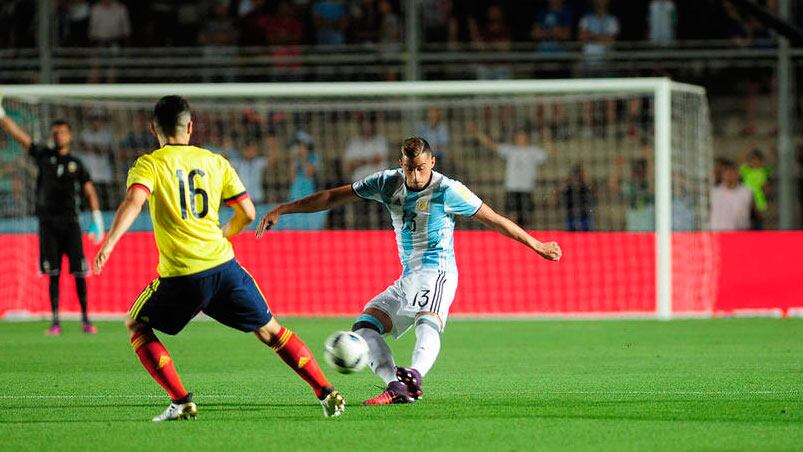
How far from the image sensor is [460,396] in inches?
358

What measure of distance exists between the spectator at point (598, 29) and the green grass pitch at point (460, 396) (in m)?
8.75

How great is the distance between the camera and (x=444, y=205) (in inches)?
352

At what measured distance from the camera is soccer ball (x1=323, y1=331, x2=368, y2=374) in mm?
8164

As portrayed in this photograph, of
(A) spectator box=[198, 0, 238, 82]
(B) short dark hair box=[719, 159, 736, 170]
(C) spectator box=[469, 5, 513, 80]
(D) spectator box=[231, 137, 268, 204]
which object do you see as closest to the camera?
(D) spectator box=[231, 137, 268, 204]

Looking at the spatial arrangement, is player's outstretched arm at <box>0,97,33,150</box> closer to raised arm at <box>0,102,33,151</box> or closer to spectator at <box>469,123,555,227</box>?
raised arm at <box>0,102,33,151</box>

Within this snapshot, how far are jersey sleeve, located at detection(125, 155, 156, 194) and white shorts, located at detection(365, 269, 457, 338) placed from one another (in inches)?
75.6

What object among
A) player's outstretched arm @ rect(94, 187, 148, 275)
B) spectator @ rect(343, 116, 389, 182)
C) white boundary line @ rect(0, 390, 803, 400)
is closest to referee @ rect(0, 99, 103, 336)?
white boundary line @ rect(0, 390, 803, 400)

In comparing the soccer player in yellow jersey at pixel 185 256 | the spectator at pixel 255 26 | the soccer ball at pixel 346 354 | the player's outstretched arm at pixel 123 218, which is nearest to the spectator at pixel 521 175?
the spectator at pixel 255 26

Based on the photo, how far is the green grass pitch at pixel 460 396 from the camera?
23.3ft

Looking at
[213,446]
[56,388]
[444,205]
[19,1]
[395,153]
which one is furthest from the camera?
[19,1]

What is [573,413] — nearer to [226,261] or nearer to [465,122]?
[226,261]

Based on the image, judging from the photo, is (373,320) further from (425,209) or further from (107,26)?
(107,26)

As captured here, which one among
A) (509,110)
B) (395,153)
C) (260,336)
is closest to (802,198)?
(509,110)

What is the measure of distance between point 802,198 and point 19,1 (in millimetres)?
13635
